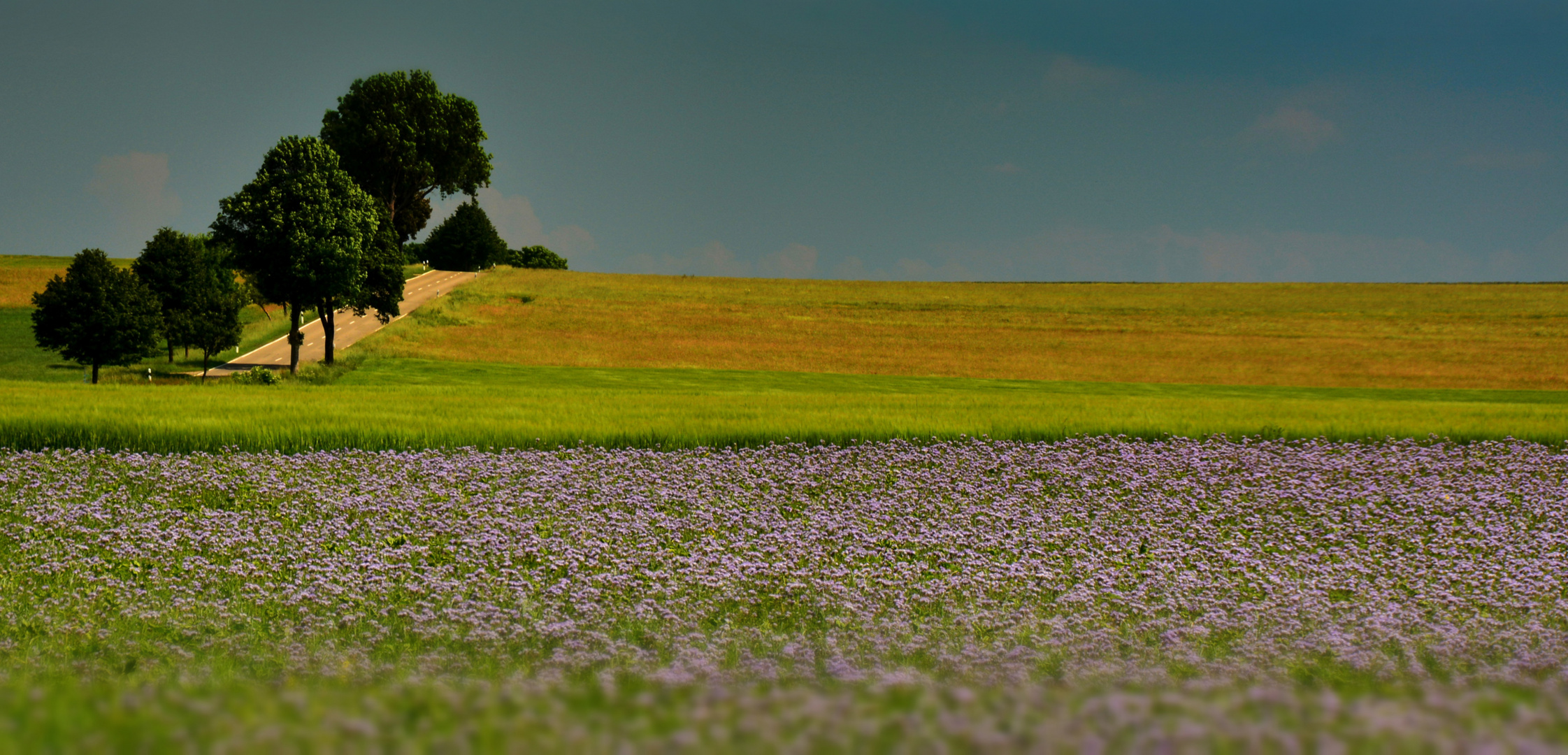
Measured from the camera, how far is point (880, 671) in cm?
538

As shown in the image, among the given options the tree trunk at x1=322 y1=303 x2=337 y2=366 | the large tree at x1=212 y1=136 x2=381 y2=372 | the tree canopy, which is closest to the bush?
the large tree at x1=212 y1=136 x2=381 y2=372

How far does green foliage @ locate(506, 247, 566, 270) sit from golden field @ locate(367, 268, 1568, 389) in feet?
76.2

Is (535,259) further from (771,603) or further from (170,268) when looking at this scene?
(771,603)

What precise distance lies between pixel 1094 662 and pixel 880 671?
4.92 ft

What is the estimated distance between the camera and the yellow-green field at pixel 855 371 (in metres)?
15.6

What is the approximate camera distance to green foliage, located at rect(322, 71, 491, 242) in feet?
203

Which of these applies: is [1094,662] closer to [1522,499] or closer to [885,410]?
[1522,499]

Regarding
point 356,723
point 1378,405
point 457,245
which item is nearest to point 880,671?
point 356,723

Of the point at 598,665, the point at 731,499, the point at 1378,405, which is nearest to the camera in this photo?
the point at 598,665

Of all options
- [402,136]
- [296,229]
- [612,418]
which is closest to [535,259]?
[402,136]

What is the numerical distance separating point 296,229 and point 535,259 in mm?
80095

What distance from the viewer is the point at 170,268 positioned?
5228 cm

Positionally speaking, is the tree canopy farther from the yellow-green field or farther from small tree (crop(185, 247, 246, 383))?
the yellow-green field

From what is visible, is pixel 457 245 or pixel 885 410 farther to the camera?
pixel 457 245
